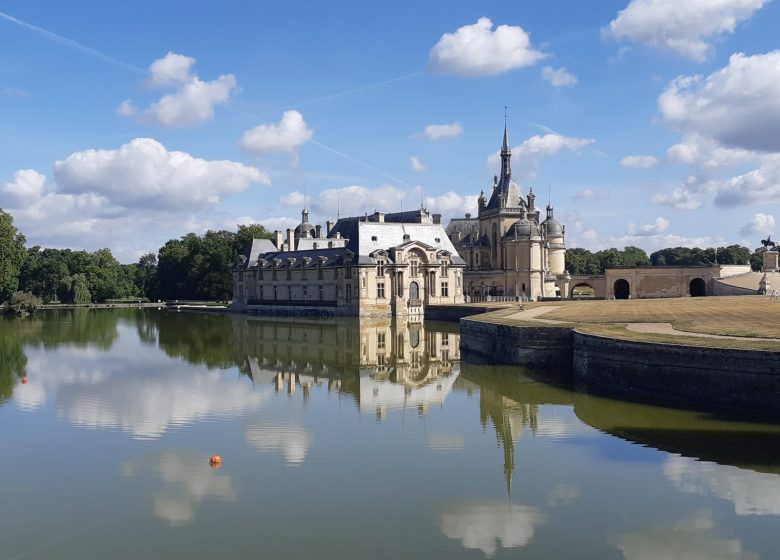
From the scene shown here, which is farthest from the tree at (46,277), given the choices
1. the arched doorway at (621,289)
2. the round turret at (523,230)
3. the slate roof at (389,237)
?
the arched doorway at (621,289)

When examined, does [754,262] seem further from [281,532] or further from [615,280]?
[281,532]

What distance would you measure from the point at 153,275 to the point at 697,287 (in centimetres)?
8663

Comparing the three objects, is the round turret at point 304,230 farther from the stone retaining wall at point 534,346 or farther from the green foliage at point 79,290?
the stone retaining wall at point 534,346

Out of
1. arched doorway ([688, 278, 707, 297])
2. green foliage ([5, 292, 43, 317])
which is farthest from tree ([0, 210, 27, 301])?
arched doorway ([688, 278, 707, 297])

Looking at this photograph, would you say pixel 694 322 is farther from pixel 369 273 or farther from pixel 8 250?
pixel 8 250

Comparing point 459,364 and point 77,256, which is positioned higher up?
point 77,256

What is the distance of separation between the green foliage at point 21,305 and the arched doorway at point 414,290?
4580 centimetres

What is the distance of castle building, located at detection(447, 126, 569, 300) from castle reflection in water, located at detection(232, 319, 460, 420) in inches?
919

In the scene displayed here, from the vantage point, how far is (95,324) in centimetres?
7262

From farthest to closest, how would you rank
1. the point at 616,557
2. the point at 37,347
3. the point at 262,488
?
1. the point at 37,347
2. the point at 262,488
3. the point at 616,557

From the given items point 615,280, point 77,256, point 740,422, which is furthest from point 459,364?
point 77,256

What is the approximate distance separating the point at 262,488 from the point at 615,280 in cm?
6911

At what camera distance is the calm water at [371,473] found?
13914 mm

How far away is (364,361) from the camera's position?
4181 centimetres
